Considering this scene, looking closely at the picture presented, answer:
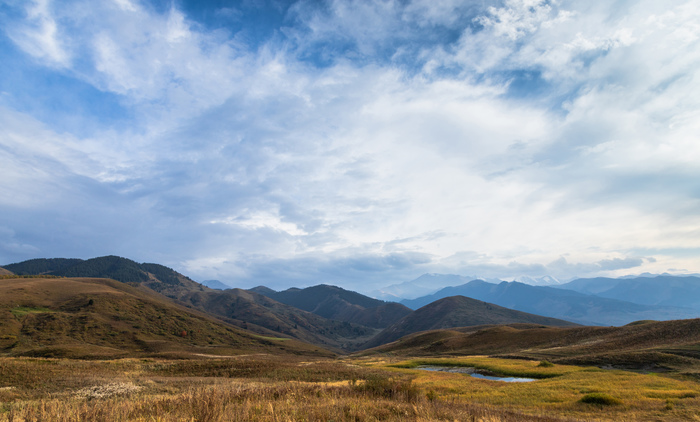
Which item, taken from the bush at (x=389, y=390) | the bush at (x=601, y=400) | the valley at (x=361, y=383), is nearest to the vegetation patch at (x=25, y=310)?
the valley at (x=361, y=383)

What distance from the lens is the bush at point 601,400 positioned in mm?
17609

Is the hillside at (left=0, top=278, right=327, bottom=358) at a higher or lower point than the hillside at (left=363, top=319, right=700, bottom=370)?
lower

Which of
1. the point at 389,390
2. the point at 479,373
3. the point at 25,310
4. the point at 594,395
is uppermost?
the point at 389,390

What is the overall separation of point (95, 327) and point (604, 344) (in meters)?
118

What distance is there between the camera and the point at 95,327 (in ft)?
282

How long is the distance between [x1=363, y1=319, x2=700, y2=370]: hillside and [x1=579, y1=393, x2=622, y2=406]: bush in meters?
19.5

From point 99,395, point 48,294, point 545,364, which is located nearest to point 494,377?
point 545,364

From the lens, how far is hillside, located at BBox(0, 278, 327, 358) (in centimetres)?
6875

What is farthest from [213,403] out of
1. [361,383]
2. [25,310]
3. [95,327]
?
[25,310]

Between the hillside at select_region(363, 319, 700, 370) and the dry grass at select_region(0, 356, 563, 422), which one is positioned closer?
the dry grass at select_region(0, 356, 563, 422)

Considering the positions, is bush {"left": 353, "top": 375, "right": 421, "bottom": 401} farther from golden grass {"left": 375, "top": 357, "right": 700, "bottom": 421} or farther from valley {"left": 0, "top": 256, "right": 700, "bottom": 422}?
golden grass {"left": 375, "top": 357, "right": 700, "bottom": 421}

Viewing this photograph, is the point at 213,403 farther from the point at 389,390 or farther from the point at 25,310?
the point at 25,310

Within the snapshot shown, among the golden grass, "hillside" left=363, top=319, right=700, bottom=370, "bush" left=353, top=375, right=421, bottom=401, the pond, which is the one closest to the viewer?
"bush" left=353, top=375, right=421, bottom=401

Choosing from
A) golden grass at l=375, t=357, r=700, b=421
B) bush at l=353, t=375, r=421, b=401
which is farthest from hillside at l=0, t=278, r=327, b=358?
golden grass at l=375, t=357, r=700, b=421
